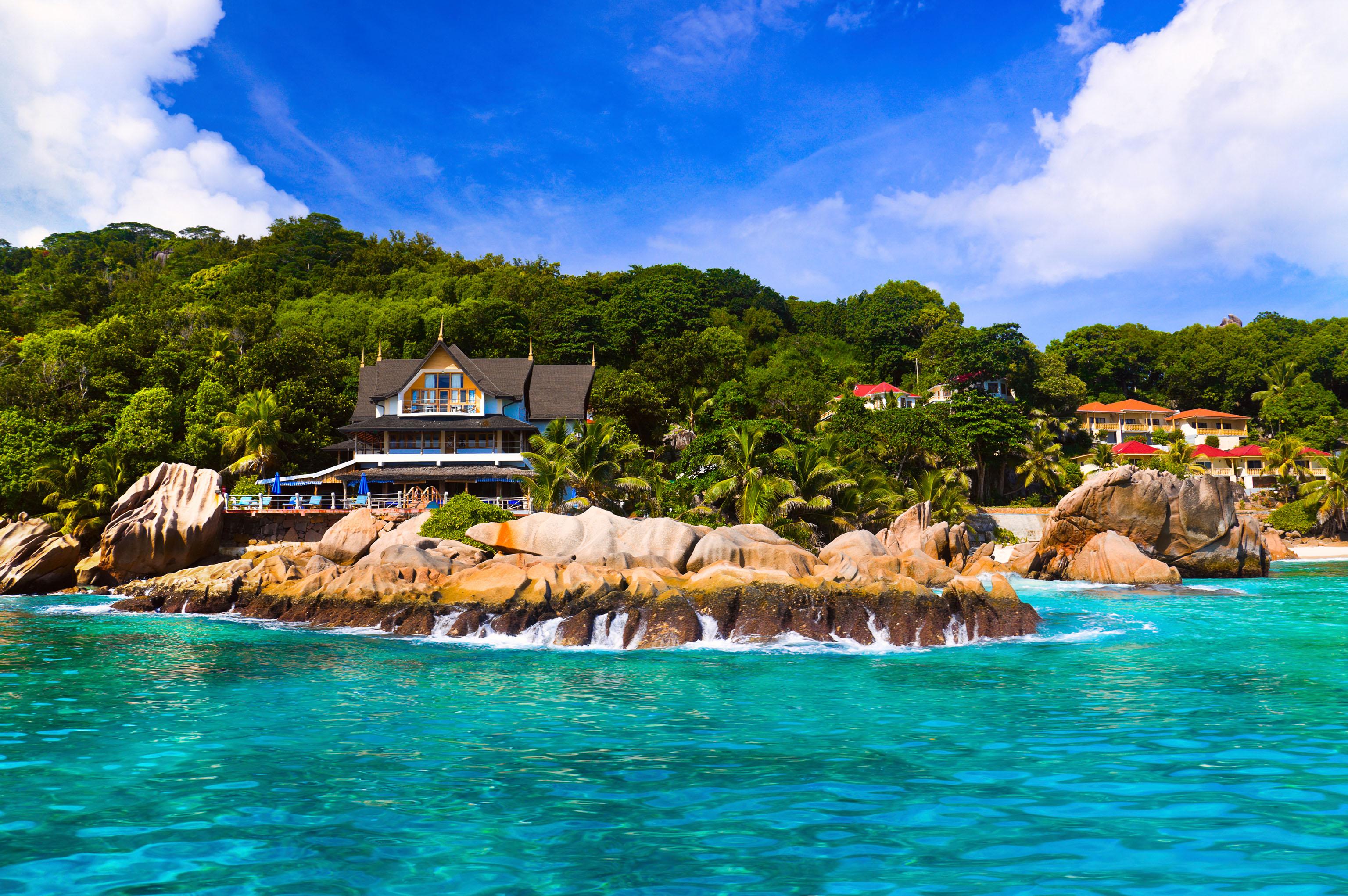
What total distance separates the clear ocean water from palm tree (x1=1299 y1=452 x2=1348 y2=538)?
4238 centimetres

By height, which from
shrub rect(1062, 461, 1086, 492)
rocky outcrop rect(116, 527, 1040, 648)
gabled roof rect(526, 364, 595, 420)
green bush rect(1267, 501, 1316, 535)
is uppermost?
gabled roof rect(526, 364, 595, 420)

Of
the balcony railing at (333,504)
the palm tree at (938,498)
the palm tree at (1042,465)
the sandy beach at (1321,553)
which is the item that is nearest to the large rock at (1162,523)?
the palm tree at (938,498)

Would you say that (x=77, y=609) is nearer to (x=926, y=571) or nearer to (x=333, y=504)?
(x=333, y=504)

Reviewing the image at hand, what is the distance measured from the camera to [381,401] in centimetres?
4741

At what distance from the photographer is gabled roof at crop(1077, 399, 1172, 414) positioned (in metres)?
71.8

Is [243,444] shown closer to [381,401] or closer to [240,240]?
[381,401]

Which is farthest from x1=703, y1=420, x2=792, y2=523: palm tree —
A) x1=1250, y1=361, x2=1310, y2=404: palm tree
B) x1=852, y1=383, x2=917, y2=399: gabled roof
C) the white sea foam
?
x1=1250, y1=361, x2=1310, y2=404: palm tree

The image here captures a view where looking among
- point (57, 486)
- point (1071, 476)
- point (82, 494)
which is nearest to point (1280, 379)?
point (1071, 476)

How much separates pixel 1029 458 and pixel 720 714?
4901 cm

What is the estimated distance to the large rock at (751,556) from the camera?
23.1 metres

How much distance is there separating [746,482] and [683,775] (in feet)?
91.0

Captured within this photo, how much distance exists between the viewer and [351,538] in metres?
31.1

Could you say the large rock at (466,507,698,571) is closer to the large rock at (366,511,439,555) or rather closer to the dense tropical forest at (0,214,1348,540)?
the large rock at (366,511,439,555)

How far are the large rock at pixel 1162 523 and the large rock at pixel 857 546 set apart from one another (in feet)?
35.3
